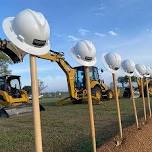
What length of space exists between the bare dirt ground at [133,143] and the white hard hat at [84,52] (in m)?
1.77

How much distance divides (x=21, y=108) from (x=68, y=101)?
878cm

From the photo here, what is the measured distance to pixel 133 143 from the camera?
28.0 feet

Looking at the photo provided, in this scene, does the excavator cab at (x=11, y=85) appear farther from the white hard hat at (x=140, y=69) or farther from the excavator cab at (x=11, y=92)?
the white hard hat at (x=140, y=69)

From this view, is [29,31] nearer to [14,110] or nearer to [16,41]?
[16,41]

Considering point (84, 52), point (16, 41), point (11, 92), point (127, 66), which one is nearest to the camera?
point (16, 41)

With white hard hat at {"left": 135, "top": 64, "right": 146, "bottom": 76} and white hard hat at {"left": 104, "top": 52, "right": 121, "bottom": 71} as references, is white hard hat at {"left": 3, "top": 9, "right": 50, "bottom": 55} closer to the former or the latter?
white hard hat at {"left": 104, "top": 52, "right": 121, "bottom": 71}

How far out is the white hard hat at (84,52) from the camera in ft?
24.0

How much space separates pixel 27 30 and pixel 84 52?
2244mm

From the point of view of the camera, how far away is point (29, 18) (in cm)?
520

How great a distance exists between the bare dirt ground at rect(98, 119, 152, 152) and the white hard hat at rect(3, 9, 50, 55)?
3282 mm

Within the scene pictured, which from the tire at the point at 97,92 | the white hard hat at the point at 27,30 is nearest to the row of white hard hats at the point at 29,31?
the white hard hat at the point at 27,30

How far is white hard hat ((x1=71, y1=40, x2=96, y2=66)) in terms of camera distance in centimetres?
730

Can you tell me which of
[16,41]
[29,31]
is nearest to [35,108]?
[16,41]

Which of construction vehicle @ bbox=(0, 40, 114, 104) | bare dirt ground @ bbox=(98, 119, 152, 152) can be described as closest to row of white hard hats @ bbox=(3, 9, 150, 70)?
bare dirt ground @ bbox=(98, 119, 152, 152)
